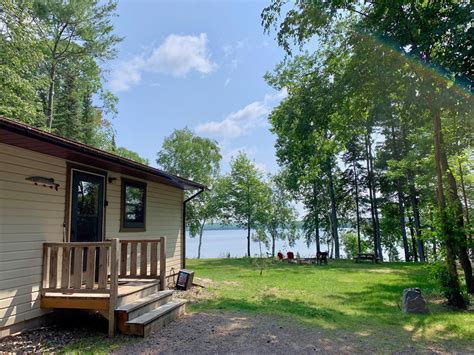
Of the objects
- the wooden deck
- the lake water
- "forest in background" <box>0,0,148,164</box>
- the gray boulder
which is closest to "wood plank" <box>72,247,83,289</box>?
the wooden deck

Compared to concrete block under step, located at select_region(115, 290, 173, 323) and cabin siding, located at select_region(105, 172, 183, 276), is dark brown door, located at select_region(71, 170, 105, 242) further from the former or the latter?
concrete block under step, located at select_region(115, 290, 173, 323)

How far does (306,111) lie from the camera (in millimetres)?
9242

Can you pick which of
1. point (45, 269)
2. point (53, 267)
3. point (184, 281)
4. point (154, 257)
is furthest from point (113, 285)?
point (184, 281)

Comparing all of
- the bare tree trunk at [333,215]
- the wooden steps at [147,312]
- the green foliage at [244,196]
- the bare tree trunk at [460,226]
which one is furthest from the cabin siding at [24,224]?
the bare tree trunk at [333,215]

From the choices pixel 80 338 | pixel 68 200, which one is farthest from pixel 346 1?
pixel 80 338

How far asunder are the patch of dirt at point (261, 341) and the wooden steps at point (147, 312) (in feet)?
0.45

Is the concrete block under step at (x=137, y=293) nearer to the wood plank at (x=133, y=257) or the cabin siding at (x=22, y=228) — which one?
the wood plank at (x=133, y=257)

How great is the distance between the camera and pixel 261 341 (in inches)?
173

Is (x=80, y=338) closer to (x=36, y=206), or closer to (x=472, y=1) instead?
(x=36, y=206)

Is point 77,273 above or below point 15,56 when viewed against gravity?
below

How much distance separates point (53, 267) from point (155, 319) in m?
1.80

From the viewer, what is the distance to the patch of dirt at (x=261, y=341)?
4086mm

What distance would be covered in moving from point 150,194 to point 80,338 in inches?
169

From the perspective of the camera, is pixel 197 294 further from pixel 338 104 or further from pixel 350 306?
pixel 338 104
